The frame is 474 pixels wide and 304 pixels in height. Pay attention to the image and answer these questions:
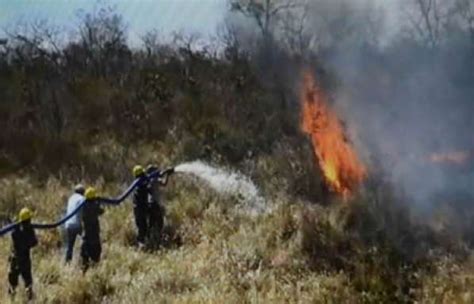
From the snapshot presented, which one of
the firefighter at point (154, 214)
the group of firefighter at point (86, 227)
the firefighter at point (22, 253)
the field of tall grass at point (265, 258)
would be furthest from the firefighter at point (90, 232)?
the firefighter at point (154, 214)

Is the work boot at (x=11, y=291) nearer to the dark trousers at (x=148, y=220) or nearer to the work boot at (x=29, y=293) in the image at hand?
the work boot at (x=29, y=293)

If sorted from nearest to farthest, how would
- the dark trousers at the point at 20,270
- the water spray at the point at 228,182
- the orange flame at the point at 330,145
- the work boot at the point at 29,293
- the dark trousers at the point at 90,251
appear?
the work boot at the point at 29,293 < the dark trousers at the point at 20,270 < the dark trousers at the point at 90,251 < the orange flame at the point at 330,145 < the water spray at the point at 228,182

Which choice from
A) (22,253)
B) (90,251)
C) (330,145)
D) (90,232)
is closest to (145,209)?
(90,232)

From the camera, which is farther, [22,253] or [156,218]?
[156,218]

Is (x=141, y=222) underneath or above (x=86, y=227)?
underneath

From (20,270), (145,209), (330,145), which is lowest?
(20,270)

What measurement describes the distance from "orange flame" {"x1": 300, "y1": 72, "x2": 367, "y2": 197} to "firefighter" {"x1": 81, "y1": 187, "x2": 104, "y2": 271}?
5.24m

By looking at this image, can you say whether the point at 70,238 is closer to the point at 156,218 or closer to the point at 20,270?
A: the point at 20,270

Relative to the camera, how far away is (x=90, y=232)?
12.6 m

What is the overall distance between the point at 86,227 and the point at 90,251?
1.23ft

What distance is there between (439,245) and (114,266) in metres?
5.04

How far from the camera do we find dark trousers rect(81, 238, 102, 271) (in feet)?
40.9

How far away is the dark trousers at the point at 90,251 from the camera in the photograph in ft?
40.9

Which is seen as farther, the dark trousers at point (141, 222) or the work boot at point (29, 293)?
the dark trousers at point (141, 222)
